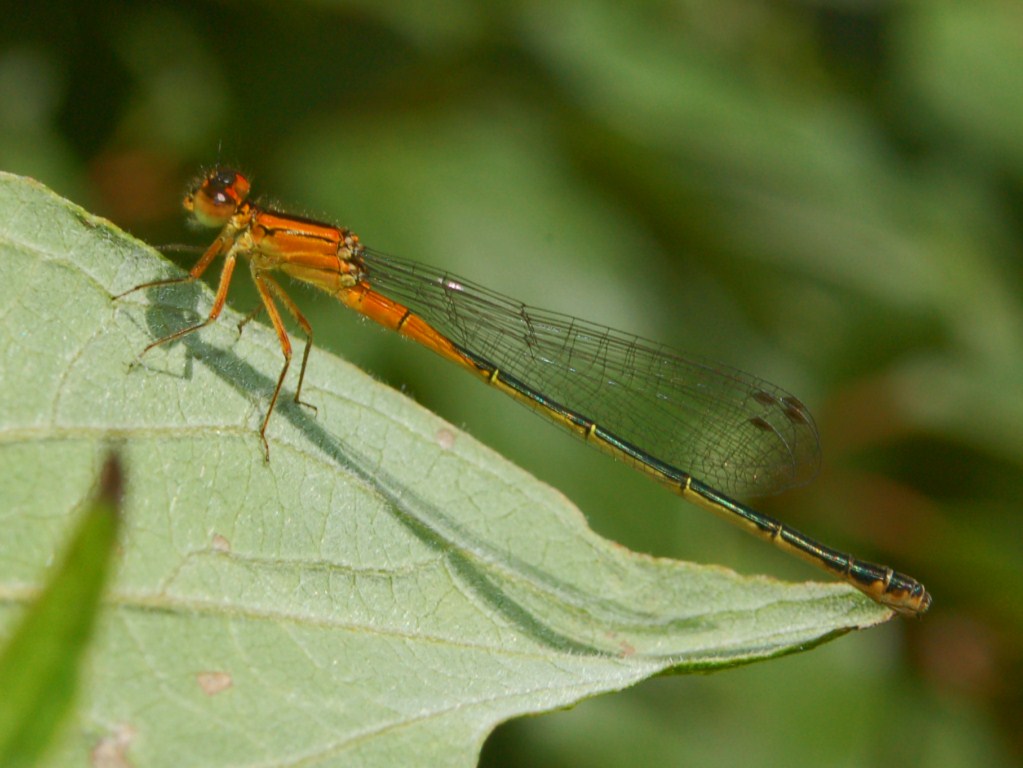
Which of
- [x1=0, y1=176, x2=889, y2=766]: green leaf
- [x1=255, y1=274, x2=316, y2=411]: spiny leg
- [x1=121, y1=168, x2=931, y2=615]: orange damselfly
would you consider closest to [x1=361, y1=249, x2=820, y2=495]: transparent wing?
[x1=121, y1=168, x2=931, y2=615]: orange damselfly

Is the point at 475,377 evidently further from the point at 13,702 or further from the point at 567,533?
the point at 13,702

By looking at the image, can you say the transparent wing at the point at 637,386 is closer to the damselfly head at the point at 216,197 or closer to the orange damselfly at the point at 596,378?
the orange damselfly at the point at 596,378

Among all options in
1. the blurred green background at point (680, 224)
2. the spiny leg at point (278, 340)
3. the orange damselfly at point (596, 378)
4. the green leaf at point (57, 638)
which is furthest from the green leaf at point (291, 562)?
the blurred green background at point (680, 224)

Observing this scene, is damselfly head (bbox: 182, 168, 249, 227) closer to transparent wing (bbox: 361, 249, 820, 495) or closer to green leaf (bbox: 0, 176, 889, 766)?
transparent wing (bbox: 361, 249, 820, 495)

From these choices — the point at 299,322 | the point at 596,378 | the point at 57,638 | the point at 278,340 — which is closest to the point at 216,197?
the point at 299,322

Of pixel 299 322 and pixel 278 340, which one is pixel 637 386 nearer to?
pixel 299 322

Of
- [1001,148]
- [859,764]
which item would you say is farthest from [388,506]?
[1001,148]
